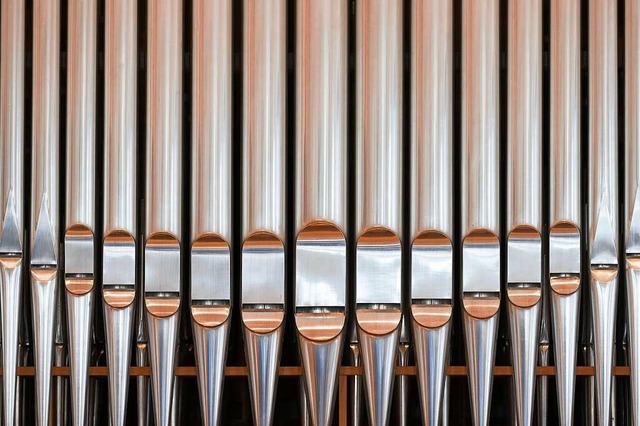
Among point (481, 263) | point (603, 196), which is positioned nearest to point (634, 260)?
point (603, 196)

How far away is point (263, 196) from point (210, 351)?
1.62 ft

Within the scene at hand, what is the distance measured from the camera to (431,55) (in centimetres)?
352

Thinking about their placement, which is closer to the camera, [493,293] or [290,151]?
[493,293]

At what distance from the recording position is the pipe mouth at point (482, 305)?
11.2ft

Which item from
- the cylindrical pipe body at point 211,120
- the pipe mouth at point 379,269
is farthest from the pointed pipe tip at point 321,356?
the cylindrical pipe body at point 211,120

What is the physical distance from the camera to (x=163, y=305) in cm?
345

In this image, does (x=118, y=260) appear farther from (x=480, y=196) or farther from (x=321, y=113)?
(x=480, y=196)

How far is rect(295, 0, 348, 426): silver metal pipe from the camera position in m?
3.40

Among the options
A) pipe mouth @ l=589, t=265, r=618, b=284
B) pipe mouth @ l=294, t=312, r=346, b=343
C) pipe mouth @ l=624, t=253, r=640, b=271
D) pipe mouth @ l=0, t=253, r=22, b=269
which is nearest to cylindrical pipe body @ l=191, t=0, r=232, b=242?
pipe mouth @ l=294, t=312, r=346, b=343

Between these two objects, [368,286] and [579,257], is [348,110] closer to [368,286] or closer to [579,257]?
[368,286]

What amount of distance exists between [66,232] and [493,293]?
1.31m

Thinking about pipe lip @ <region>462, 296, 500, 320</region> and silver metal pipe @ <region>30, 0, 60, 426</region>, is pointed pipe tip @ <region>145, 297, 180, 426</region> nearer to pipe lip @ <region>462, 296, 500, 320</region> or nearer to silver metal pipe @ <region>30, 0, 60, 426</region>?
silver metal pipe @ <region>30, 0, 60, 426</region>

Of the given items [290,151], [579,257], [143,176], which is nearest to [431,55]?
[290,151]

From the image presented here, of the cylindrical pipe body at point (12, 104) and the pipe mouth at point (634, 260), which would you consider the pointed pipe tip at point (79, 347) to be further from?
the pipe mouth at point (634, 260)
